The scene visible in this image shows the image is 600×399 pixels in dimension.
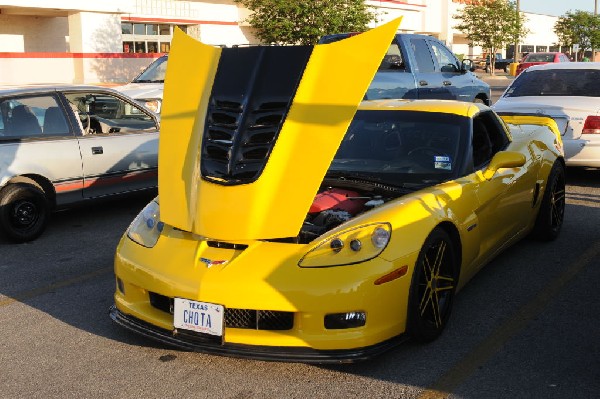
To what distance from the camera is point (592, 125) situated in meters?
8.80

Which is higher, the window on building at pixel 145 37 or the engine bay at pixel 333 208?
the window on building at pixel 145 37

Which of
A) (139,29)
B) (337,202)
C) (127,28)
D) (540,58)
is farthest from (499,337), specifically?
(540,58)

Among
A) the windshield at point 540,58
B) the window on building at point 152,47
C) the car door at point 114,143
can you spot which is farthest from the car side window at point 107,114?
the windshield at point 540,58

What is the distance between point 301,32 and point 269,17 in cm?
208

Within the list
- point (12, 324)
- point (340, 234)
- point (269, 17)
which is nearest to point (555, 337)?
point (340, 234)

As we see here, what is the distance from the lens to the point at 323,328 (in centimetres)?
384

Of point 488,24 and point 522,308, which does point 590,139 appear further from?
point 488,24

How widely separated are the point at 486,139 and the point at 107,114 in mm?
4663

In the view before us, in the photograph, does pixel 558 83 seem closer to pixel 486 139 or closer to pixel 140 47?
pixel 486 139

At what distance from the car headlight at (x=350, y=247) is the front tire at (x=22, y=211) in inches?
163

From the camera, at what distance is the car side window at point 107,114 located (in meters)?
8.02

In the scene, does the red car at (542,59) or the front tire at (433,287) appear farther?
the red car at (542,59)

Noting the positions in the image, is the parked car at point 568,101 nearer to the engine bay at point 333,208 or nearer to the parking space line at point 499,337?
the parking space line at point 499,337

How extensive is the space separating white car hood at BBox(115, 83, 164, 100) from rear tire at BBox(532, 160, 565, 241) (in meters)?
7.21
